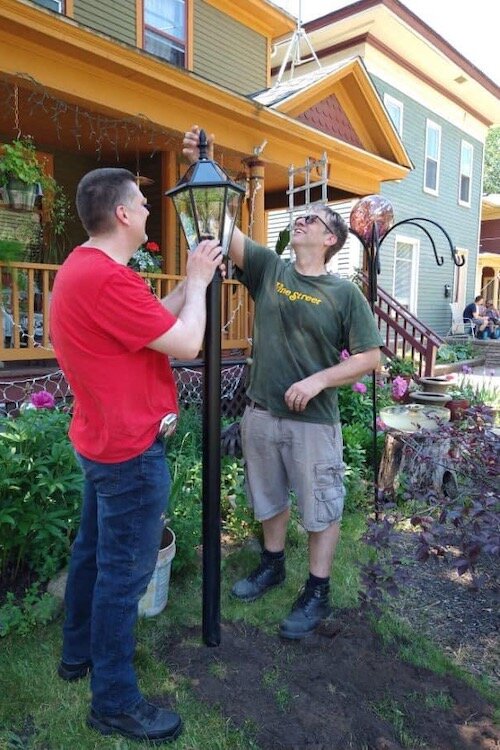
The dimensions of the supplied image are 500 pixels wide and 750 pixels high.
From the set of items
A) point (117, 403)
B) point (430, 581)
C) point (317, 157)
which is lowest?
point (430, 581)

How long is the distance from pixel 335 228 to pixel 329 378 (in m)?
0.68

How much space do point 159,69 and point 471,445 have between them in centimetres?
435

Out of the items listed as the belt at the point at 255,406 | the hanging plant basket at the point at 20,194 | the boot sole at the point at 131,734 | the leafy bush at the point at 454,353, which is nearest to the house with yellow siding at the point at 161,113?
the hanging plant basket at the point at 20,194

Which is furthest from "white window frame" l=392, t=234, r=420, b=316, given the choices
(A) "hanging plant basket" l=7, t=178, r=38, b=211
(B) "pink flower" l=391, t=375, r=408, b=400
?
(A) "hanging plant basket" l=7, t=178, r=38, b=211

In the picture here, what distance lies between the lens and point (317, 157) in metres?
7.41

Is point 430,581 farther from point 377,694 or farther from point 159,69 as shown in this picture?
point 159,69

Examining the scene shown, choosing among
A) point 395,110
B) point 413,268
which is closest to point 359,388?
point 413,268

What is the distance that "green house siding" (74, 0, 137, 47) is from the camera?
6.94 meters

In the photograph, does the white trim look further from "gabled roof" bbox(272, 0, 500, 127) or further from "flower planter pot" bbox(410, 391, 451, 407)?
"flower planter pot" bbox(410, 391, 451, 407)

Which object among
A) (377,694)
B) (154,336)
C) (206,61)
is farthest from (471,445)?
(206,61)

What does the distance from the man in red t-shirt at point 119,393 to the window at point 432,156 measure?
1415 cm

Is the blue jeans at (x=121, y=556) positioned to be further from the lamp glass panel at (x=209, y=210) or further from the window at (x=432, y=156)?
A: the window at (x=432, y=156)

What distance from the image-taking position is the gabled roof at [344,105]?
7082 millimetres

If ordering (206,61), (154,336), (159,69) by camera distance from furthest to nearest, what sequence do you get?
(206,61) → (159,69) → (154,336)
